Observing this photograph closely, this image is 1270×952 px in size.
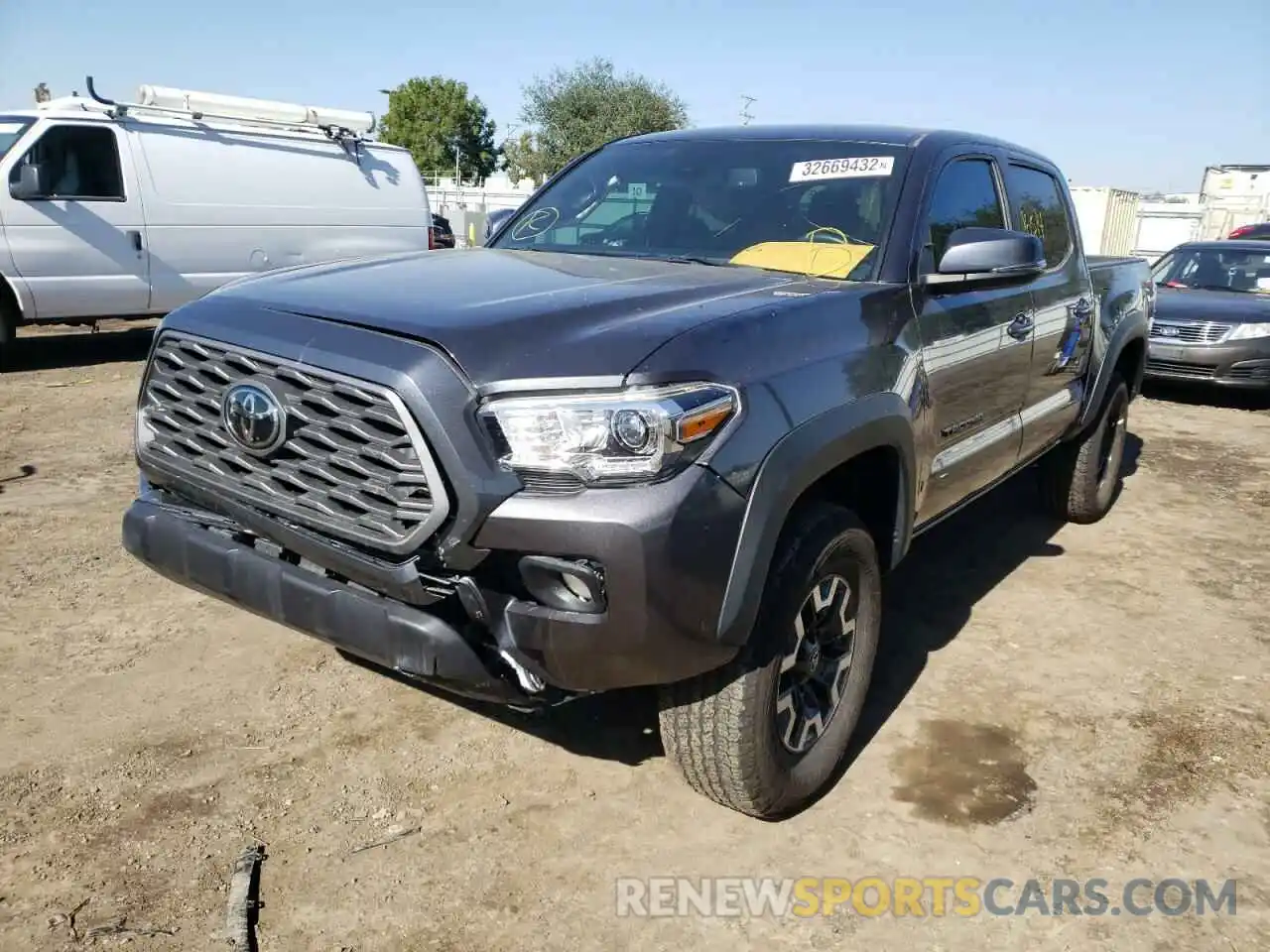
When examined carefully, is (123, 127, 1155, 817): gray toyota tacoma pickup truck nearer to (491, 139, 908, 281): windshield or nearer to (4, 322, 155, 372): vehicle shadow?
(491, 139, 908, 281): windshield

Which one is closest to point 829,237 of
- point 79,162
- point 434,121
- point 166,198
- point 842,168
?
point 842,168

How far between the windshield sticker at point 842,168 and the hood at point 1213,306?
770cm

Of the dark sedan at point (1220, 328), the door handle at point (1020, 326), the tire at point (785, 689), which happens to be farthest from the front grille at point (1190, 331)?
the tire at point (785, 689)

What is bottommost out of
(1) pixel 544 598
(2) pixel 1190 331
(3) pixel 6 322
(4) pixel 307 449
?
(2) pixel 1190 331

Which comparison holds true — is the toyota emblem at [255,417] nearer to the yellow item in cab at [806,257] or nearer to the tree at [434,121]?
the yellow item in cab at [806,257]

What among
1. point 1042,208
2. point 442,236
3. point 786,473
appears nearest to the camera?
point 786,473

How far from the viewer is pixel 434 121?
56.9 m

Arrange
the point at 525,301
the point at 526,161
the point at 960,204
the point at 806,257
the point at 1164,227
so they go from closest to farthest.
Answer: the point at 525,301, the point at 806,257, the point at 960,204, the point at 1164,227, the point at 526,161

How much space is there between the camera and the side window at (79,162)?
8836mm

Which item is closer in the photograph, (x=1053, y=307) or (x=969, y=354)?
(x=969, y=354)

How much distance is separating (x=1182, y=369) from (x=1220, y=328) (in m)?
0.49

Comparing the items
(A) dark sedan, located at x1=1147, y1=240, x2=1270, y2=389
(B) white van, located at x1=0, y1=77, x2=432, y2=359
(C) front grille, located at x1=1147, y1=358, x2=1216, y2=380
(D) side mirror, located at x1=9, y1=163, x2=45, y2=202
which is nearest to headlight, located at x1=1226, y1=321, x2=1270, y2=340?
(A) dark sedan, located at x1=1147, y1=240, x2=1270, y2=389

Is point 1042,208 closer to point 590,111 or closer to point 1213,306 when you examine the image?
point 1213,306

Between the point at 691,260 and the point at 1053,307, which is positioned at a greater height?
the point at 691,260
